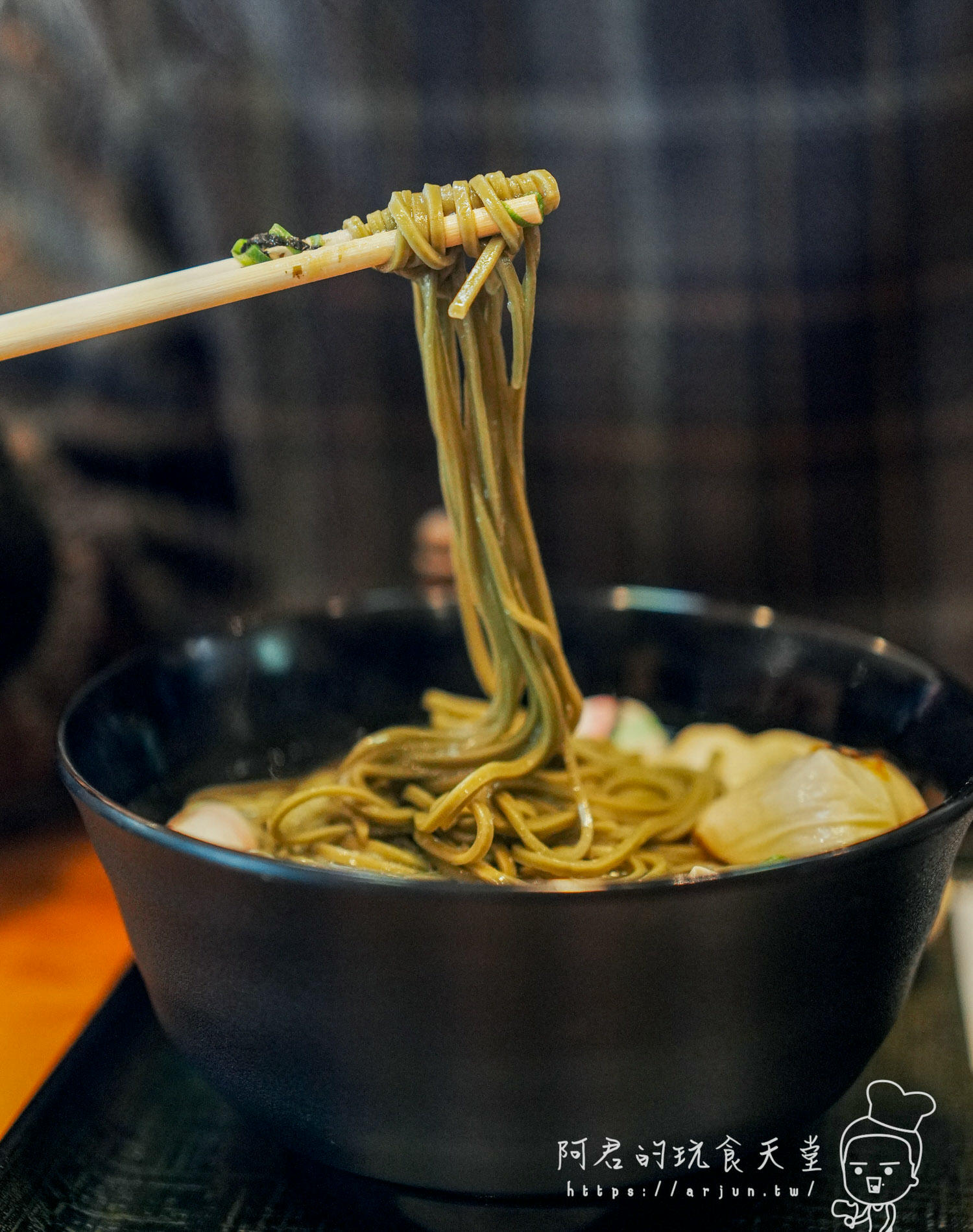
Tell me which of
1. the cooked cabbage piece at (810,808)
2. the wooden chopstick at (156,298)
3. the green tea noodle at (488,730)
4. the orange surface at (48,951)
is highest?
the wooden chopstick at (156,298)

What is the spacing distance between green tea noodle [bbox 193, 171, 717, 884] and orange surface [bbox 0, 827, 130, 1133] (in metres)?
0.22

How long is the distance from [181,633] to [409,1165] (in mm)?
494

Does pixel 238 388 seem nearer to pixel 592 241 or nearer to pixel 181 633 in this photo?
pixel 592 241

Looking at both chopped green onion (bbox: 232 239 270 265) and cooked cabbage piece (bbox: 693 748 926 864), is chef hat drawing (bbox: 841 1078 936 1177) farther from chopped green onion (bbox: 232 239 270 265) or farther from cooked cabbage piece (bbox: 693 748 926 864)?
chopped green onion (bbox: 232 239 270 265)

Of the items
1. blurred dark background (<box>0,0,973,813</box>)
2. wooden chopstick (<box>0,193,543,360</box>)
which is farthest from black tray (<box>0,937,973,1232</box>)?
blurred dark background (<box>0,0,973,813</box>)

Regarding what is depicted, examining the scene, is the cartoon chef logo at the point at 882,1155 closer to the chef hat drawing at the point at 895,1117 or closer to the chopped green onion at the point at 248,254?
the chef hat drawing at the point at 895,1117

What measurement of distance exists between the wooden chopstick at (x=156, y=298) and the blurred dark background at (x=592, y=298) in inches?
28.3

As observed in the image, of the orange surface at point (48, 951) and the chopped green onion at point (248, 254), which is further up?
the chopped green onion at point (248, 254)

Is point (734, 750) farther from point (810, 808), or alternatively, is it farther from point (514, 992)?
point (514, 992)

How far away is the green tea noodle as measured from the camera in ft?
2.35

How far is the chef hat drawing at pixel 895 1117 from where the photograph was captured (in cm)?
68

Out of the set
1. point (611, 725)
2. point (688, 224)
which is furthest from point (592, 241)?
point (611, 725)

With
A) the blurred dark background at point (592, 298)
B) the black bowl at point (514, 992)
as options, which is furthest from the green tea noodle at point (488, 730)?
the blurred dark background at point (592, 298)

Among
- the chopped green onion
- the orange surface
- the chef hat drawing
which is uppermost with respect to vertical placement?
the chopped green onion
